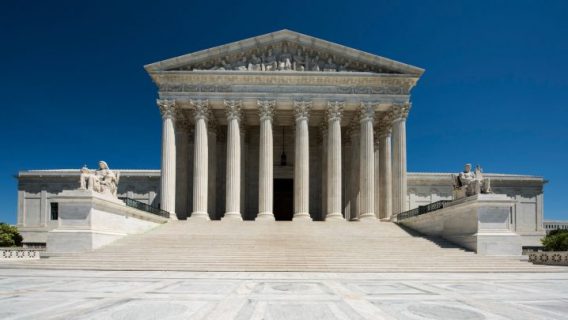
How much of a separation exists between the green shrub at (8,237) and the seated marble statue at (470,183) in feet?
137

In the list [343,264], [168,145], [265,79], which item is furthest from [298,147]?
[343,264]

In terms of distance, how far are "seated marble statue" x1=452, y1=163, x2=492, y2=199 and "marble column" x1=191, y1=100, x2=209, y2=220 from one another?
2047 cm

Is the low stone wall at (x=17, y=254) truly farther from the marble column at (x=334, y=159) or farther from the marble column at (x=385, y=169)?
the marble column at (x=385, y=169)

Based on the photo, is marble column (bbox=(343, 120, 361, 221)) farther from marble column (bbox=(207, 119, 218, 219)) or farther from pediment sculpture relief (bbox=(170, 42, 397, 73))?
marble column (bbox=(207, 119, 218, 219))

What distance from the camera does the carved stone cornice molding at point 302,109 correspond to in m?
35.8

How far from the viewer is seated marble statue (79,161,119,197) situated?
24.2m

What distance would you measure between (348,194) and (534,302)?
31.4m

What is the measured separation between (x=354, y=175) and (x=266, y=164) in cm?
950

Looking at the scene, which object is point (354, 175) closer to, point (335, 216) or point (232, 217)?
point (335, 216)

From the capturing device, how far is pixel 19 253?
2727 centimetres

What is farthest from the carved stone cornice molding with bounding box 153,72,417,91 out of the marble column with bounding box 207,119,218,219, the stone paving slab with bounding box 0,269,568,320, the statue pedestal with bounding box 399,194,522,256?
the stone paving slab with bounding box 0,269,568,320

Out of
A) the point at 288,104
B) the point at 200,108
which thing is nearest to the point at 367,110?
the point at 288,104

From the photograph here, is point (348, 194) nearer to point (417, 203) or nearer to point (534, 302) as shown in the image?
point (417, 203)

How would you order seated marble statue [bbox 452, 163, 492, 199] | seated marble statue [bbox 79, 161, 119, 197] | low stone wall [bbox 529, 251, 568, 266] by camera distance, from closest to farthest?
low stone wall [bbox 529, 251, 568, 266] < seated marble statue [bbox 79, 161, 119, 197] < seated marble statue [bbox 452, 163, 492, 199]
